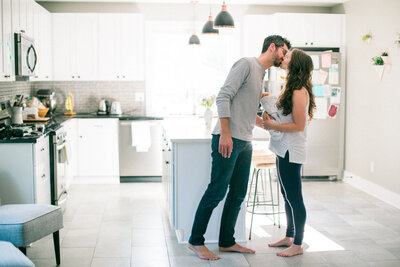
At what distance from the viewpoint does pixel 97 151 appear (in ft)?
20.7

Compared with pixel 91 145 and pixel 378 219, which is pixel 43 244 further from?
pixel 378 219

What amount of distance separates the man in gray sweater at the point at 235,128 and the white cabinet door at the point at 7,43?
2072mm

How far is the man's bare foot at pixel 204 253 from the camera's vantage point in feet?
11.4

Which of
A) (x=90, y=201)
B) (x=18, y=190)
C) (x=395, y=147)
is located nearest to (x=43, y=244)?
(x=18, y=190)

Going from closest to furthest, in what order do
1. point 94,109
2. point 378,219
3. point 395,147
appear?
1. point 378,219
2. point 395,147
3. point 94,109

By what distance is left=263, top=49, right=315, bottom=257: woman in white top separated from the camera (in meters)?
3.37

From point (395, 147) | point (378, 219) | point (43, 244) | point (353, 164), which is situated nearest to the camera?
point (43, 244)

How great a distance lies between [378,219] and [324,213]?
49cm

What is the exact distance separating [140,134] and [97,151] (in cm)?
60

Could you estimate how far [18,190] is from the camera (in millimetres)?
3867

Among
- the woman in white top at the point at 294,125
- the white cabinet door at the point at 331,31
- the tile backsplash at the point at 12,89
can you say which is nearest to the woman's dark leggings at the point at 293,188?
the woman in white top at the point at 294,125

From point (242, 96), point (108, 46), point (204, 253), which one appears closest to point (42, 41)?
point (108, 46)

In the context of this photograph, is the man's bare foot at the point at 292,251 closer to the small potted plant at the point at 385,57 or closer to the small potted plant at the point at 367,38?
the small potted plant at the point at 385,57

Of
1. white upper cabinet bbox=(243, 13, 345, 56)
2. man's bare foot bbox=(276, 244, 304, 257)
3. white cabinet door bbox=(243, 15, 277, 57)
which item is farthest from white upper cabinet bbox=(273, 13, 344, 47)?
man's bare foot bbox=(276, 244, 304, 257)
